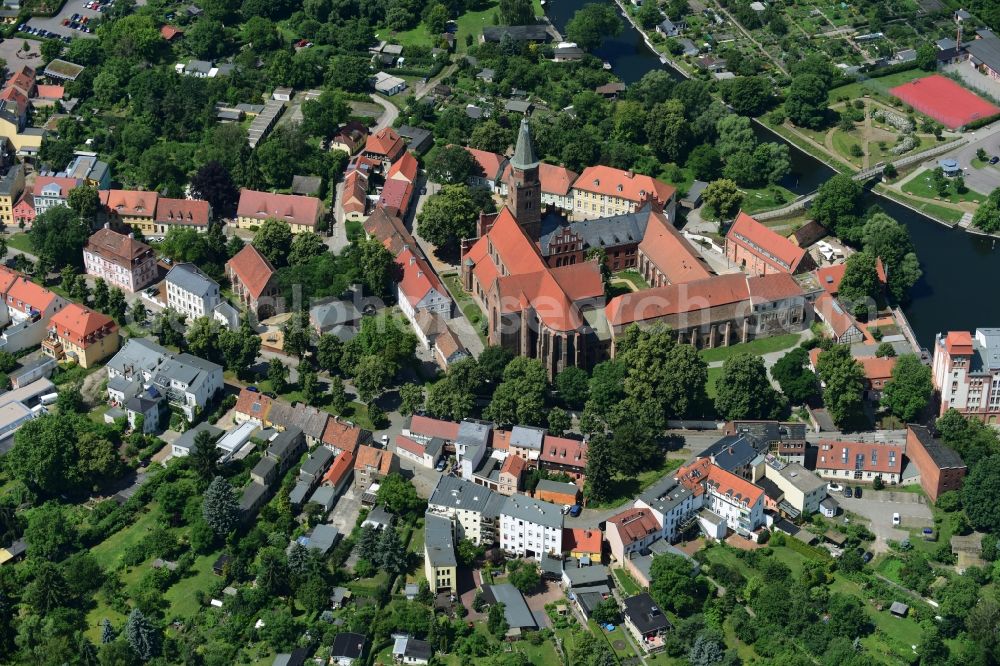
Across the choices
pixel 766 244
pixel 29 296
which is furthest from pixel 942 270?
pixel 29 296

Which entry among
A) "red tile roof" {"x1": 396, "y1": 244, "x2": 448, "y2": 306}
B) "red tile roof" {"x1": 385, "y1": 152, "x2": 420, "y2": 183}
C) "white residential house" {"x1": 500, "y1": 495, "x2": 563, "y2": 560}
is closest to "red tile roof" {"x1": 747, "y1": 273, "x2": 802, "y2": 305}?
"red tile roof" {"x1": 396, "y1": 244, "x2": 448, "y2": 306}

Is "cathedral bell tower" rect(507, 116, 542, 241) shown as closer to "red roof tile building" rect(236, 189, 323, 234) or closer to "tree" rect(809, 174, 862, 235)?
"red roof tile building" rect(236, 189, 323, 234)

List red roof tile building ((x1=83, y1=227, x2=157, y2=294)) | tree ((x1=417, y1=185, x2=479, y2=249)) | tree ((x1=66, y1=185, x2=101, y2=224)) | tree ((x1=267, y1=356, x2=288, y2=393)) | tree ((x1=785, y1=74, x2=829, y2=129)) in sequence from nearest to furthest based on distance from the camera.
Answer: tree ((x1=267, y1=356, x2=288, y2=393)) → red roof tile building ((x1=83, y1=227, x2=157, y2=294)) → tree ((x1=417, y1=185, x2=479, y2=249)) → tree ((x1=66, y1=185, x2=101, y2=224)) → tree ((x1=785, y1=74, x2=829, y2=129))

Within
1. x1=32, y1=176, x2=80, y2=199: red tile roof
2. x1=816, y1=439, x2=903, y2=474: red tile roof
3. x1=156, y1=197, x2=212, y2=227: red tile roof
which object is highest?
x1=32, y1=176, x2=80, y2=199: red tile roof

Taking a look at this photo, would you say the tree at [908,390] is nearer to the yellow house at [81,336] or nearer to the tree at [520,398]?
the tree at [520,398]

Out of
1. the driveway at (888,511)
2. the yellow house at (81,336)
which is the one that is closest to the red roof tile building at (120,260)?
the yellow house at (81,336)

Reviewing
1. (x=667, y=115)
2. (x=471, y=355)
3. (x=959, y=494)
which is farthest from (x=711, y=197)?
(x=959, y=494)

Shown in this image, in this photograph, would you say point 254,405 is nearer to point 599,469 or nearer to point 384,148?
point 599,469
